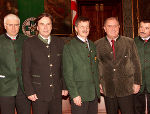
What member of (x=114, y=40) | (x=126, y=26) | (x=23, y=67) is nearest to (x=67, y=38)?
(x=126, y=26)

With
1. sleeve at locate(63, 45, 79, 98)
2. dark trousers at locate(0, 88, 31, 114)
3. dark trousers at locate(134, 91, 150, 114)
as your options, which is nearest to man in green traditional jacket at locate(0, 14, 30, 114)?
dark trousers at locate(0, 88, 31, 114)

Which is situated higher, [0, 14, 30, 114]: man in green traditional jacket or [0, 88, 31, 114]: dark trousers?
[0, 14, 30, 114]: man in green traditional jacket

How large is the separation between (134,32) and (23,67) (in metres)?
5.60

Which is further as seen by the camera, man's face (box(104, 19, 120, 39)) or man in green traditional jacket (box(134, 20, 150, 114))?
man in green traditional jacket (box(134, 20, 150, 114))

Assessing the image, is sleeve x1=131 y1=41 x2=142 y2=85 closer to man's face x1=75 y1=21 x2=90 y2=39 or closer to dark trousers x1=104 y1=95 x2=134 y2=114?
dark trousers x1=104 y1=95 x2=134 y2=114

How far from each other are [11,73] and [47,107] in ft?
2.26

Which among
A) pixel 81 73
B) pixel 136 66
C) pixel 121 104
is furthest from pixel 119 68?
pixel 81 73

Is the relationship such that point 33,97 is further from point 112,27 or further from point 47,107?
point 112,27

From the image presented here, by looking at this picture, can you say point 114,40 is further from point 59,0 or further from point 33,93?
point 59,0

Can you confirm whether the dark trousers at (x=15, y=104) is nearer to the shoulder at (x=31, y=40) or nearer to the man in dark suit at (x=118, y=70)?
the shoulder at (x=31, y=40)

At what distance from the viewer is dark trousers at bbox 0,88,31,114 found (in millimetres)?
2627

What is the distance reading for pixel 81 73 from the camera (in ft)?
8.41

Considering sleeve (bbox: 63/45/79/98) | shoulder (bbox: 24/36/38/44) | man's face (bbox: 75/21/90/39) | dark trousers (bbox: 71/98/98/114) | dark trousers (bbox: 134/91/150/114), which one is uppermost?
man's face (bbox: 75/21/90/39)

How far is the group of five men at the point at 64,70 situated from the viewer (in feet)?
8.09
